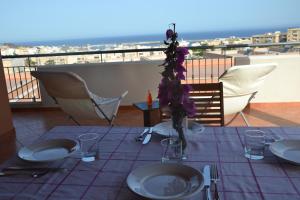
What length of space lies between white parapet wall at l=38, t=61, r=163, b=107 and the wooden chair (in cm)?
241

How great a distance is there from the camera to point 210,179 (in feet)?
3.39

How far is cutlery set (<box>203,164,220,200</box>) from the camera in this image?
36.9 inches

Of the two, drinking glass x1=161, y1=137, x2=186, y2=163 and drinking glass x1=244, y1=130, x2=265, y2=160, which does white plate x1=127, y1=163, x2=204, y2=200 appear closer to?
drinking glass x1=161, y1=137, x2=186, y2=163

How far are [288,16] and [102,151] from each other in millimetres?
37318

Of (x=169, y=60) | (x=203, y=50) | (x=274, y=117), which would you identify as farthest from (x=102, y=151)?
(x=203, y=50)

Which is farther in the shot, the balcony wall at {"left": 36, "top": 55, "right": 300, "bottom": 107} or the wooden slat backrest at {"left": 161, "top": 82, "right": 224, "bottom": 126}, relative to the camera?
the balcony wall at {"left": 36, "top": 55, "right": 300, "bottom": 107}

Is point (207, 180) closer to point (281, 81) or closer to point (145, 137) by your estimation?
point (145, 137)

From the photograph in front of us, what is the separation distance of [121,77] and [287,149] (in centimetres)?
379

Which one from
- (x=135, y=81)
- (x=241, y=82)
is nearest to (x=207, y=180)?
(x=241, y=82)

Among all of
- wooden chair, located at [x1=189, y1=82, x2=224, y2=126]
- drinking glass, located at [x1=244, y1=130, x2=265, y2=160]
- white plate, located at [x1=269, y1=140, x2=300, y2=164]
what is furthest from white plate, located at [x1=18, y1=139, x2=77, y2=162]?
wooden chair, located at [x1=189, y1=82, x2=224, y2=126]

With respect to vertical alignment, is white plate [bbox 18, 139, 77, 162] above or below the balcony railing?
below

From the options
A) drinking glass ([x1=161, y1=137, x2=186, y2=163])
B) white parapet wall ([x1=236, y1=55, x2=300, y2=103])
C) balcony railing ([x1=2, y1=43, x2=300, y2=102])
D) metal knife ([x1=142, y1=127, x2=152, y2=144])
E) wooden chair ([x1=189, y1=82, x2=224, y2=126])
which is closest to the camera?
drinking glass ([x1=161, y1=137, x2=186, y2=163])

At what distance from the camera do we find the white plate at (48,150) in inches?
51.1

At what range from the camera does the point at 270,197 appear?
3.06 ft
